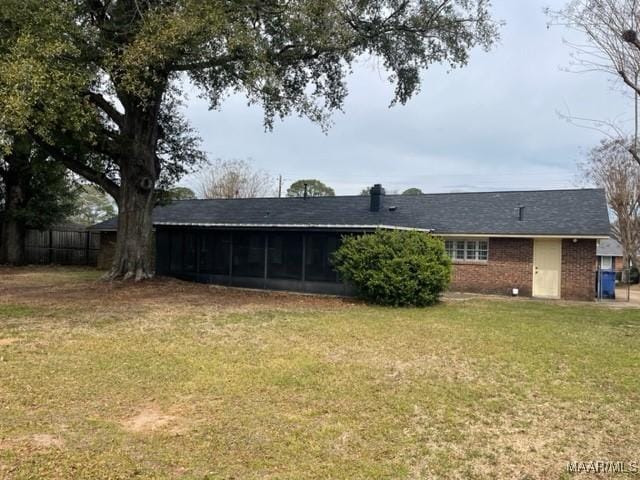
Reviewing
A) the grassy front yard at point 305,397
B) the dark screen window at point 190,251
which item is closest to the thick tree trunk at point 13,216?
the dark screen window at point 190,251

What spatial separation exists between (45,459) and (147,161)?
12.9 m

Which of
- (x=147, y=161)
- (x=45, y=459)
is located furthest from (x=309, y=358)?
(x=147, y=161)

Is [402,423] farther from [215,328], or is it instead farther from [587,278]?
[587,278]

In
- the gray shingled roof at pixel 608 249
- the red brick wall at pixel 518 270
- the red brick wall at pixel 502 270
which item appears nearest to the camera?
the red brick wall at pixel 518 270

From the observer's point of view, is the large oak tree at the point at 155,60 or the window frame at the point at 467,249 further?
the window frame at the point at 467,249

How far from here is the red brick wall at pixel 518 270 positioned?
653 inches

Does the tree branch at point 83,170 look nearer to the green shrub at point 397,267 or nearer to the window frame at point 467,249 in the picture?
the green shrub at point 397,267

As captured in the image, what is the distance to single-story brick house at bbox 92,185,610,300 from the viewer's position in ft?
54.2

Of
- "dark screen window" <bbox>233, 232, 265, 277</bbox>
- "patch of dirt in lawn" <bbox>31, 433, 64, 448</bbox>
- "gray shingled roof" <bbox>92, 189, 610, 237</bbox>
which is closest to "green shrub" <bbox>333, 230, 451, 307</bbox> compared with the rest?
"gray shingled roof" <bbox>92, 189, 610, 237</bbox>

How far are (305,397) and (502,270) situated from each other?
13.9m

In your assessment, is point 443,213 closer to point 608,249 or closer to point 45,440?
point 608,249

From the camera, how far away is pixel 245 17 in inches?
458

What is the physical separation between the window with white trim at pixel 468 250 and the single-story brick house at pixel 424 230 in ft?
0.11

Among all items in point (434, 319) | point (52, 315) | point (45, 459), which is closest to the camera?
point (45, 459)
